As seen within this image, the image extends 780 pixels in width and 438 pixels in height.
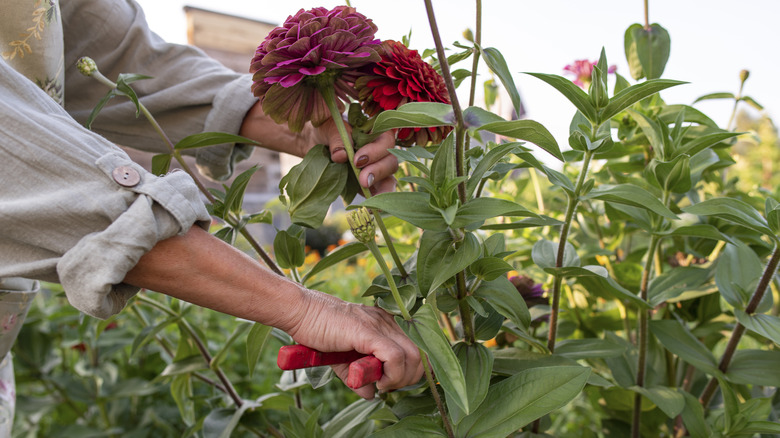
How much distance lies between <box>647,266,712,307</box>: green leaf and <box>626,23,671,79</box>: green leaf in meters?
0.31

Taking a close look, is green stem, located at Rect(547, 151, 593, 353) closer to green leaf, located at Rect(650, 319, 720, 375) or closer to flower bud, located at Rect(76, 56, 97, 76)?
green leaf, located at Rect(650, 319, 720, 375)

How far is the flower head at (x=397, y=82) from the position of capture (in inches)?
25.0

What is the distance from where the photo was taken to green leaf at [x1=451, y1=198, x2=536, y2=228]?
1.85 feet

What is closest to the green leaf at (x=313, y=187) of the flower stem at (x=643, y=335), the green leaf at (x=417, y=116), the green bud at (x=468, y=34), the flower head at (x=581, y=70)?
the green leaf at (x=417, y=116)

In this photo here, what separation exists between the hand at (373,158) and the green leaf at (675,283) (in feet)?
1.49

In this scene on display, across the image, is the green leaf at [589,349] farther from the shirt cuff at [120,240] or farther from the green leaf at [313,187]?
the shirt cuff at [120,240]

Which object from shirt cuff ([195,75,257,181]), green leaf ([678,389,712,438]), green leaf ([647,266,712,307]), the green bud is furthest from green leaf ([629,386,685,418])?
shirt cuff ([195,75,257,181])

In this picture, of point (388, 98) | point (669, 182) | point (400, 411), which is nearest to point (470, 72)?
point (388, 98)

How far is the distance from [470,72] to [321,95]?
0.21 metres

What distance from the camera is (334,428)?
2.62 feet

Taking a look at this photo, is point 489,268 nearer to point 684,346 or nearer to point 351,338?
point 351,338

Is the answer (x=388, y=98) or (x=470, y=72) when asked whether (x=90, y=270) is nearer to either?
(x=388, y=98)

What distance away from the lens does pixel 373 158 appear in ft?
2.25

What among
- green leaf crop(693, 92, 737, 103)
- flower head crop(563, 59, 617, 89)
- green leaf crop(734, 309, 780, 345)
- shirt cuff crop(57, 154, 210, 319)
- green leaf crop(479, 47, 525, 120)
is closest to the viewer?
shirt cuff crop(57, 154, 210, 319)
